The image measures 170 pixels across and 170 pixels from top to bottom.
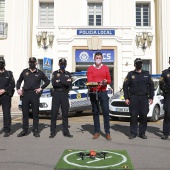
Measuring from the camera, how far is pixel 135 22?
19.5 meters

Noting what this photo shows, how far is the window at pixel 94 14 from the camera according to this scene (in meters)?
19.7

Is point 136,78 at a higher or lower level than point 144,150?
higher

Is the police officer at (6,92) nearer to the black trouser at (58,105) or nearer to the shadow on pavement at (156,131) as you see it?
the black trouser at (58,105)

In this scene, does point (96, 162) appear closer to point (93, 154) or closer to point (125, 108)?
point (93, 154)

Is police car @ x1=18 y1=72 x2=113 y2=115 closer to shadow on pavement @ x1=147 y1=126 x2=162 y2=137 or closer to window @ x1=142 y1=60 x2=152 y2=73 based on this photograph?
shadow on pavement @ x1=147 y1=126 x2=162 y2=137

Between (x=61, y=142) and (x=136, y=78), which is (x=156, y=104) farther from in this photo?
(x=61, y=142)

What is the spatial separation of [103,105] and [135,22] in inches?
548

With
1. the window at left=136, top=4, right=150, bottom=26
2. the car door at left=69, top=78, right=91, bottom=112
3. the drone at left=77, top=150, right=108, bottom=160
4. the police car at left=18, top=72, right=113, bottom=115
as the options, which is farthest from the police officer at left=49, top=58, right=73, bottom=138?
the window at left=136, top=4, right=150, bottom=26

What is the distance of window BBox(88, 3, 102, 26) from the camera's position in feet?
64.5

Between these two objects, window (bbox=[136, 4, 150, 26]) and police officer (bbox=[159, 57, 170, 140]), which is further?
window (bbox=[136, 4, 150, 26])

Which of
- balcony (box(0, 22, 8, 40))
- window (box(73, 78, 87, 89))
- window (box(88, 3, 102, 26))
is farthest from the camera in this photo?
window (box(88, 3, 102, 26))

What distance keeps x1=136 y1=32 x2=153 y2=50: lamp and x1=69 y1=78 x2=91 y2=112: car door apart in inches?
311

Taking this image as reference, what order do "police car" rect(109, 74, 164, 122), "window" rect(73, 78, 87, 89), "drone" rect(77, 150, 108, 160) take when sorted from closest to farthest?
"drone" rect(77, 150, 108, 160) < "police car" rect(109, 74, 164, 122) < "window" rect(73, 78, 87, 89)

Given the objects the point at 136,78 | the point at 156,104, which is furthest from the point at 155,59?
the point at 136,78
